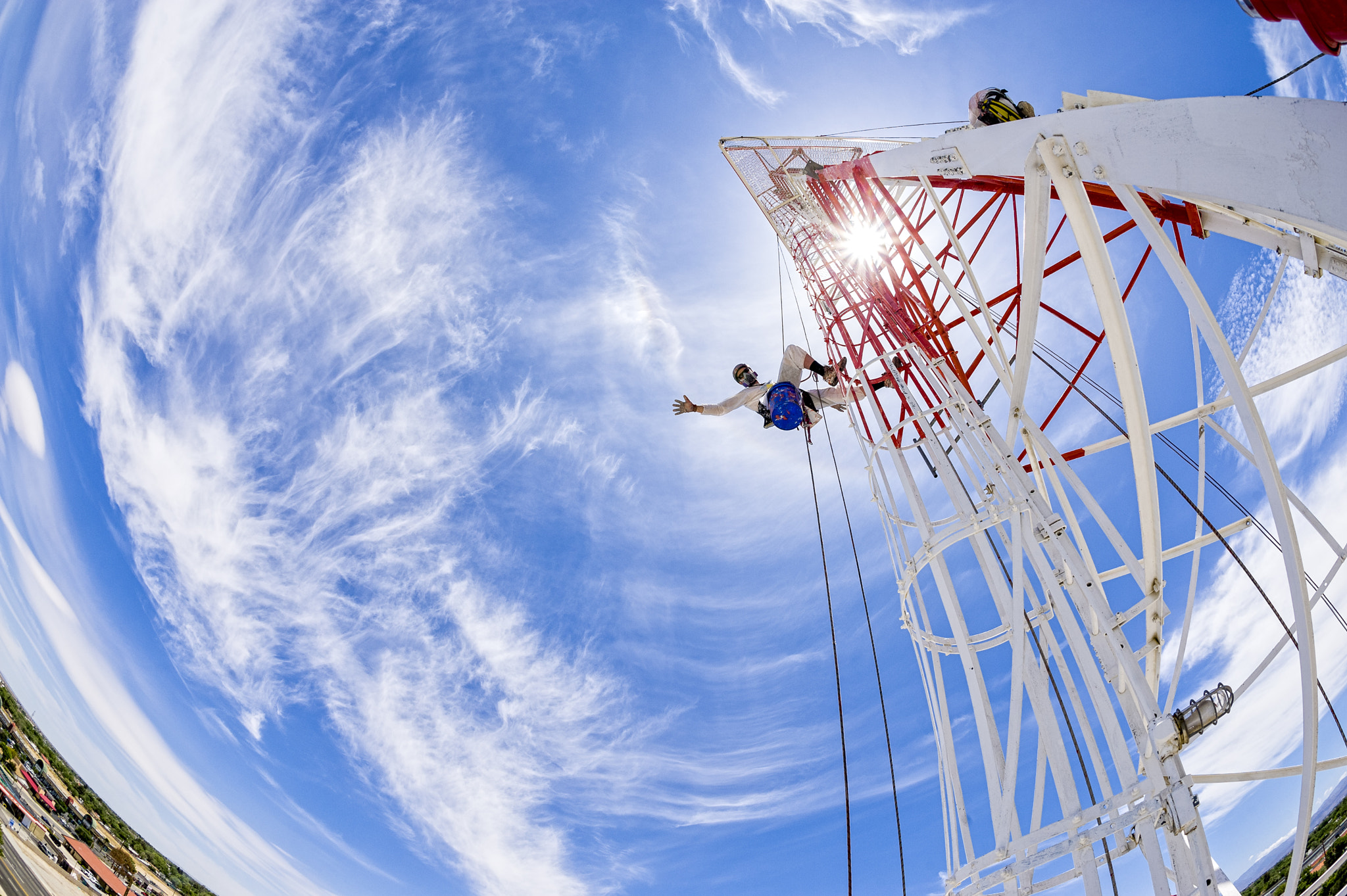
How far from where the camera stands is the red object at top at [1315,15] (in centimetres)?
341

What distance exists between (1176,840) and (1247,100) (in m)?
6.32

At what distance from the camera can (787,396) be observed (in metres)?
13.5

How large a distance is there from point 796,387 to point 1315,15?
406 inches

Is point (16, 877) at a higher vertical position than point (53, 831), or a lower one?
lower

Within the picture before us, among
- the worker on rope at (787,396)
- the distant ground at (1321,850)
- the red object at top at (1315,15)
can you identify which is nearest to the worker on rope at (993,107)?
the worker on rope at (787,396)

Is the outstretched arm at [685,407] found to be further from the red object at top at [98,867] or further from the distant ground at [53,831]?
the red object at top at [98,867]

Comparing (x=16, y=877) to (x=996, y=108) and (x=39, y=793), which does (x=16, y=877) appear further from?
(x=996, y=108)

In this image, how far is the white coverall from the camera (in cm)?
1365

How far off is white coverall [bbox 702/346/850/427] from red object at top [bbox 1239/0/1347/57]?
32.2ft

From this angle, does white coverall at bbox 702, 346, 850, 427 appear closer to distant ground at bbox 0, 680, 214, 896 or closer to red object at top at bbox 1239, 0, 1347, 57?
red object at top at bbox 1239, 0, 1347, 57

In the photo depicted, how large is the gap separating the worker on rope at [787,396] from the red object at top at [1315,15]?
981 cm

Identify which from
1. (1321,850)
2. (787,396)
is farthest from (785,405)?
(1321,850)

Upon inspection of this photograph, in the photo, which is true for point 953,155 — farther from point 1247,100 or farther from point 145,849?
point 145,849

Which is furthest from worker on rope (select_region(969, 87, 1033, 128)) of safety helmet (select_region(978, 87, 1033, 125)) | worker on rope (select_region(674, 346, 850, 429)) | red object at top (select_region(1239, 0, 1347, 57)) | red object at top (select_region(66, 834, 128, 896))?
red object at top (select_region(66, 834, 128, 896))
